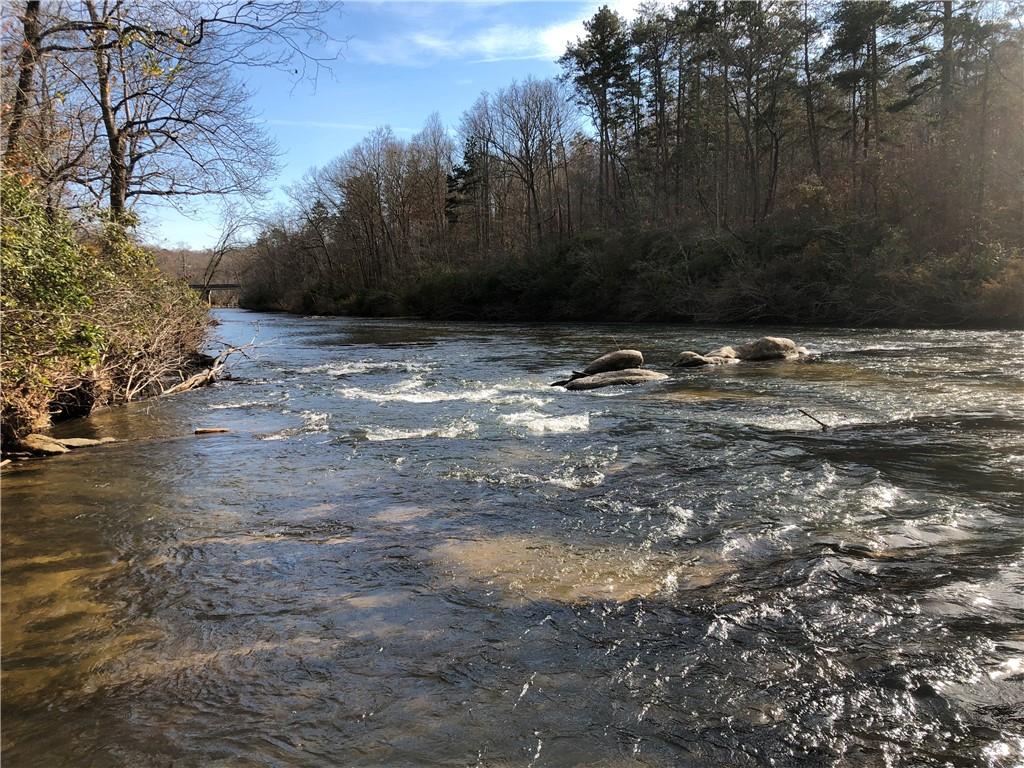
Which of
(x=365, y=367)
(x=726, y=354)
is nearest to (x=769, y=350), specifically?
(x=726, y=354)

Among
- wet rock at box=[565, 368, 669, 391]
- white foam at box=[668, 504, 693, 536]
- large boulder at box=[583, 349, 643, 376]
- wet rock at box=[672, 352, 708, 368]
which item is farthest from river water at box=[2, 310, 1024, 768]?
wet rock at box=[672, 352, 708, 368]

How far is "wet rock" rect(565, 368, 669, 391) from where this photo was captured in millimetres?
12891

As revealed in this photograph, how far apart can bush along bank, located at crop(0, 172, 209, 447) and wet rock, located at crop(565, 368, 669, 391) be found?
26.5ft

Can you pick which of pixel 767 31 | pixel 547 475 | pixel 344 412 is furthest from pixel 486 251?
pixel 547 475

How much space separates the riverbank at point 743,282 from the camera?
2080 cm

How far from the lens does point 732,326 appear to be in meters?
26.4

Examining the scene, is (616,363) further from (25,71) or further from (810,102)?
(810,102)

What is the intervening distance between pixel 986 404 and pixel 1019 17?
2035 cm

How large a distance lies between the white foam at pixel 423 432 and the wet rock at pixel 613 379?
3858 millimetres

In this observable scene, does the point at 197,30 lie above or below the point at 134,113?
below

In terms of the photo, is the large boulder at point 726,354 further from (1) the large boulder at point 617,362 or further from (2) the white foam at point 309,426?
(2) the white foam at point 309,426

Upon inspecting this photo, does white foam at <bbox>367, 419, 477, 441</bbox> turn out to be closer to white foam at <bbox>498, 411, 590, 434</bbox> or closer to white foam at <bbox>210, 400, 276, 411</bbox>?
white foam at <bbox>498, 411, 590, 434</bbox>

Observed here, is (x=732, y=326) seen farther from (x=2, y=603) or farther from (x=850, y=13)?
(x=2, y=603)

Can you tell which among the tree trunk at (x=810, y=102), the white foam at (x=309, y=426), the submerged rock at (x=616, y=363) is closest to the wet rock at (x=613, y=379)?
the submerged rock at (x=616, y=363)
